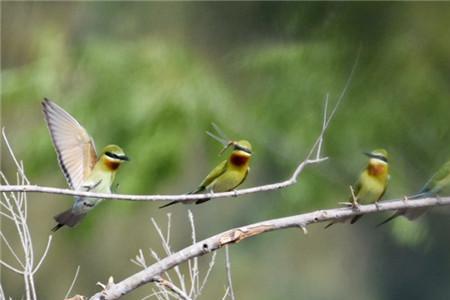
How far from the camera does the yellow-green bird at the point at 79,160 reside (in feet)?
4.45

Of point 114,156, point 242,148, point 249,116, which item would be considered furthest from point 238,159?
point 249,116

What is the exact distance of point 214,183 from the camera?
56.5 inches

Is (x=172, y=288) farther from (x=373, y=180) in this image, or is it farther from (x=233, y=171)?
(x=373, y=180)

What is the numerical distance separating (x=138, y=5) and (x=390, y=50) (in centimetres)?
152

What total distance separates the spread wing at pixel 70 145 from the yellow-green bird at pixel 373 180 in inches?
12.9

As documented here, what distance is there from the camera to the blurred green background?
2750 millimetres

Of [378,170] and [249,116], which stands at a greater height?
[249,116]

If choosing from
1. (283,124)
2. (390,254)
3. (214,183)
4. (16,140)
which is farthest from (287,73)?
(214,183)

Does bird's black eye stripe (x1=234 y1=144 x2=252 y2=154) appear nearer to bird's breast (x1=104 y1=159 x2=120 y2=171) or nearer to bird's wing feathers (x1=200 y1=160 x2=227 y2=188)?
bird's wing feathers (x1=200 y1=160 x2=227 y2=188)

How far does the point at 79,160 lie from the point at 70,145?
27 mm

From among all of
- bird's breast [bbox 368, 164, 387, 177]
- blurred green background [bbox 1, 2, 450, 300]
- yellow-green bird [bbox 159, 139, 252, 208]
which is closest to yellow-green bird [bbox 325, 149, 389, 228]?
bird's breast [bbox 368, 164, 387, 177]

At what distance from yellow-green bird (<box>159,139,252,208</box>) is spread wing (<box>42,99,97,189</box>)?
6.1 inches

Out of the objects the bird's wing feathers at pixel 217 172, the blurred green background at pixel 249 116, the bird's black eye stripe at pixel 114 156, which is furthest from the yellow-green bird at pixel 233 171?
the blurred green background at pixel 249 116

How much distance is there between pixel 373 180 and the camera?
4.54 feet
